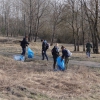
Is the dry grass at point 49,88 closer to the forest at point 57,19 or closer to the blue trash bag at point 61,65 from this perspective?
the blue trash bag at point 61,65

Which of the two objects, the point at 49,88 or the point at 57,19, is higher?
the point at 57,19

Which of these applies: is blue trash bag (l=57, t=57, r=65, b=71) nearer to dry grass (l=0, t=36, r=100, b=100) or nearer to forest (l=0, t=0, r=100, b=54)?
dry grass (l=0, t=36, r=100, b=100)

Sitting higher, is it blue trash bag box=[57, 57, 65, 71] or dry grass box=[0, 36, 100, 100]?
blue trash bag box=[57, 57, 65, 71]

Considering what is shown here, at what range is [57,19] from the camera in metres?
53.5

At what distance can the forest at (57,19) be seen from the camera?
36472 mm

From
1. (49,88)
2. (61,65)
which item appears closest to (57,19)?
(61,65)

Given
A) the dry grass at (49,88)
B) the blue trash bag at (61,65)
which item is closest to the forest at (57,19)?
the blue trash bag at (61,65)

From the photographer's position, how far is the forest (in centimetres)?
3647

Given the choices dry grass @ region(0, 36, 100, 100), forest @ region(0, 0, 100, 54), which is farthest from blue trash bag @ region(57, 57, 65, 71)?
forest @ region(0, 0, 100, 54)

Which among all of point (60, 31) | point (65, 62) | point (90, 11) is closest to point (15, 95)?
point (65, 62)

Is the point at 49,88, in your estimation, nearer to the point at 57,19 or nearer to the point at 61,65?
the point at 61,65

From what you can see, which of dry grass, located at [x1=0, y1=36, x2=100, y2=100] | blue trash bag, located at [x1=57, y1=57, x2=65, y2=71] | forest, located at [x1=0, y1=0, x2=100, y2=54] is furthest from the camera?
forest, located at [x1=0, y1=0, x2=100, y2=54]

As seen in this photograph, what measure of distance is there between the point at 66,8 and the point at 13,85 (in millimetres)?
34457

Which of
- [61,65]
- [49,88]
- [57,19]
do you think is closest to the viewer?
[49,88]
